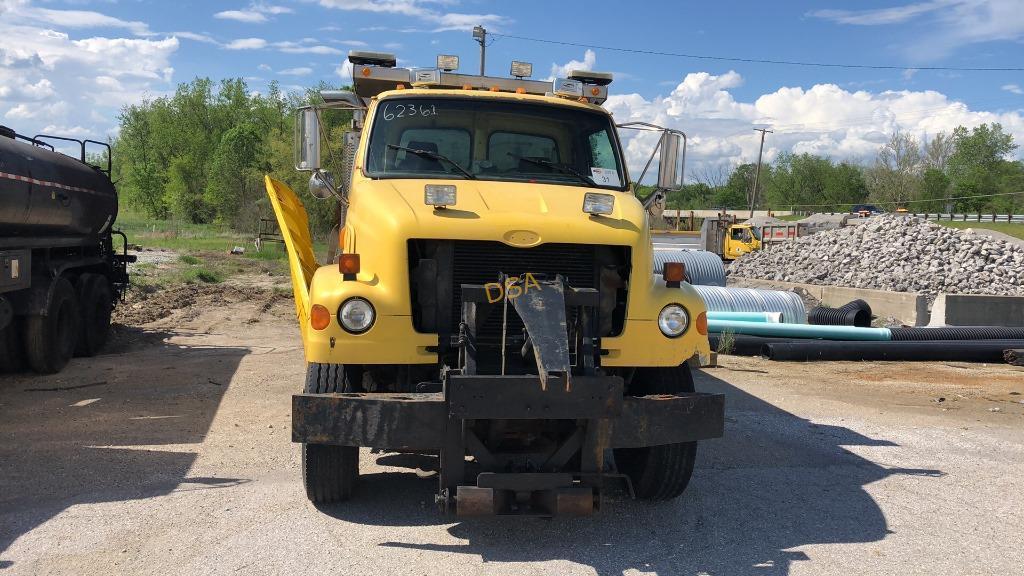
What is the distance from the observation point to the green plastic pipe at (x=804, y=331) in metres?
12.1

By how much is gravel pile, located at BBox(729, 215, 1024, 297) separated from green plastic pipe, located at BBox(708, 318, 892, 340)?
19.2ft

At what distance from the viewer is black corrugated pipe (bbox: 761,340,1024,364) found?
1158 centimetres

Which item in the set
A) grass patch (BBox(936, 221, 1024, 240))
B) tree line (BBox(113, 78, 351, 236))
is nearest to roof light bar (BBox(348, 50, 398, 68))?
grass patch (BBox(936, 221, 1024, 240))

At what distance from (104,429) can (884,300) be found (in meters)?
14.3

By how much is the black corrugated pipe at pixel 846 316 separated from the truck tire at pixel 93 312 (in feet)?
35.2

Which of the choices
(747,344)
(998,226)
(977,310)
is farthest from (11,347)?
(998,226)

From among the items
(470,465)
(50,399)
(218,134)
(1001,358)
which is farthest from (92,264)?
(218,134)

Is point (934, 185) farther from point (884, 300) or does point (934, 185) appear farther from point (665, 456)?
point (665, 456)

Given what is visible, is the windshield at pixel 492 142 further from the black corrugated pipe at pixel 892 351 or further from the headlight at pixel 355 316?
the black corrugated pipe at pixel 892 351

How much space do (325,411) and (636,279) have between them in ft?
6.29

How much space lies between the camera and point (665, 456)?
514 centimetres

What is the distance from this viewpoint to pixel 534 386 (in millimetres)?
4184

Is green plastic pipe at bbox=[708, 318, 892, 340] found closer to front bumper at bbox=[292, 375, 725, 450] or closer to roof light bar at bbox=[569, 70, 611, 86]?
roof light bar at bbox=[569, 70, 611, 86]

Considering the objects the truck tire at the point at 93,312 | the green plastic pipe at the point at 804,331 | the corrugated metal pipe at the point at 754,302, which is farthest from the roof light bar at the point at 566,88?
the corrugated metal pipe at the point at 754,302
